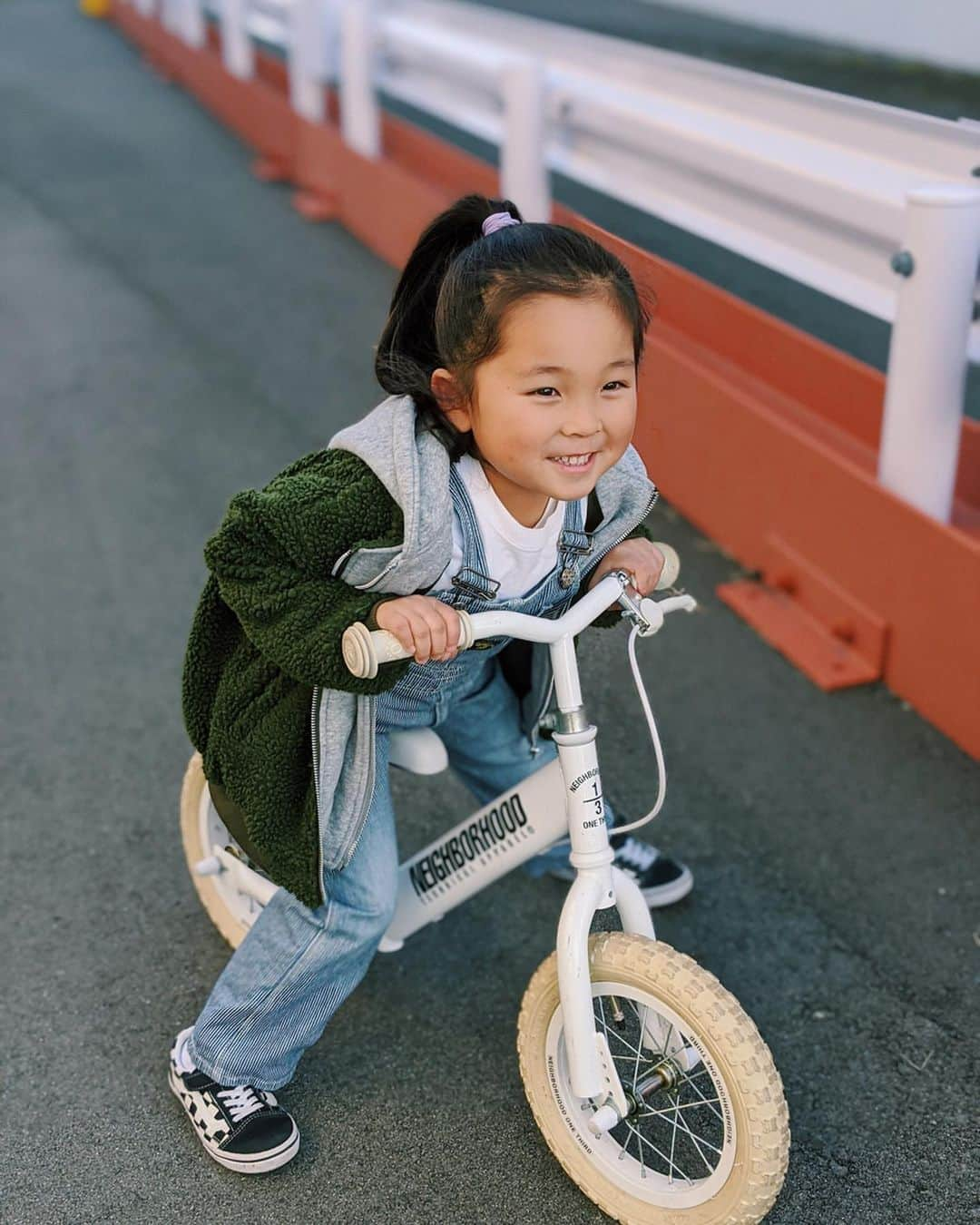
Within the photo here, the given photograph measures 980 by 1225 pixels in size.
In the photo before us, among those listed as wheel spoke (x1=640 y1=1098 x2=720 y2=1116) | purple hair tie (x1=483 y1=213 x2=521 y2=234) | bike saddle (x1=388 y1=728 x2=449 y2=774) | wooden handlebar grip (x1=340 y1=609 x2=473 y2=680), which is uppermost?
purple hair tie (x1=483 y1=213 x2=521 y2=234)

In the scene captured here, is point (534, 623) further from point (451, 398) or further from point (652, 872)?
point (652, 872)

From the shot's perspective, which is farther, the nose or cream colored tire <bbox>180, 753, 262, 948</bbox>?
cream colored tire <bbox>180, 753, 262, 948</bbox>

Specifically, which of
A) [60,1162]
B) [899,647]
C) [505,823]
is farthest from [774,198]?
[60,1162]

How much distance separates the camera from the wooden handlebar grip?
206 cm

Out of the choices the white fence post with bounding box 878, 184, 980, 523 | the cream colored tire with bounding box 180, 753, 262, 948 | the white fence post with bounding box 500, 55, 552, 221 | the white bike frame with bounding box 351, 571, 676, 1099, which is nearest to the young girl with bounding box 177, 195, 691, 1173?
the white bike frame with bounding box 351, 571, 676, 1099

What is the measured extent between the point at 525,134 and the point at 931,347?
280 cm

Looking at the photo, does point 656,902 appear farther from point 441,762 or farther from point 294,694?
point 294,694

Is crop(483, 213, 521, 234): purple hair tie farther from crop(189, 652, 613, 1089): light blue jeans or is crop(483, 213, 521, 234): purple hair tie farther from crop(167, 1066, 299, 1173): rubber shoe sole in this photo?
crop(167, 1066, 299, 1173): rubber shoe sole

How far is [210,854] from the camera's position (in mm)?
3033

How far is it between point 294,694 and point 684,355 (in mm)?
2726

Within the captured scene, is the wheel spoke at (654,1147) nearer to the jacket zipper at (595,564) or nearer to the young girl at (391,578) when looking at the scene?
the young girl at (391,578)

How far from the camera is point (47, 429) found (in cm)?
580

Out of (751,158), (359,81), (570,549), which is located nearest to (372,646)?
(570,549)

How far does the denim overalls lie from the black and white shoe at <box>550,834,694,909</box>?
2.21 ft
